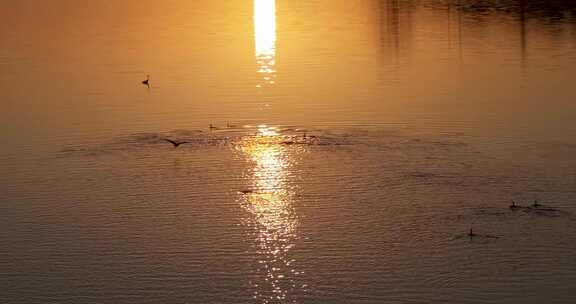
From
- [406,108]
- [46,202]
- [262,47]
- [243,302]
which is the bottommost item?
[243,302]

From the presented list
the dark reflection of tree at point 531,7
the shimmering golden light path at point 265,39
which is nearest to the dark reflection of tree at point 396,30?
the dark reflection of tree at point 531,7

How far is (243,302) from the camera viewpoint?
1055 centimetres

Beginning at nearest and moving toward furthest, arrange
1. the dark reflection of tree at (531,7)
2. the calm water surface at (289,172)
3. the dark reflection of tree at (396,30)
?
1. the calm water surface at (289,172)
2. the dark reflection of tree at (396,30)
3. the dark reflection of tree at (531,7)

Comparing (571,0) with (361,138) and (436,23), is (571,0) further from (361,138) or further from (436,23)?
(361,138)

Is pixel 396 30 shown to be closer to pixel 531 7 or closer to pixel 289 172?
pixel 531 7

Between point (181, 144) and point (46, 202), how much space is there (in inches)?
121

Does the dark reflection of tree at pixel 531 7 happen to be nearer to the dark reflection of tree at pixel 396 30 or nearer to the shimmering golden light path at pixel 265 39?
the dark reflection of tree at pixel 396 30

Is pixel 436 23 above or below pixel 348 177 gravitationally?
above

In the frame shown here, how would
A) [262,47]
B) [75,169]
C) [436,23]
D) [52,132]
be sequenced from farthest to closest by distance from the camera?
1. [436,23]
2. [262,47]
3. [52,132]
4. [75,169]

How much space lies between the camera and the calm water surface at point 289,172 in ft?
36.9

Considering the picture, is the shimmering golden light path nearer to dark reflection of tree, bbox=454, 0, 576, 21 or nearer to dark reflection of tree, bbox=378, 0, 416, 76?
dark reflection of tree, bbox=378, 0, 416, 76

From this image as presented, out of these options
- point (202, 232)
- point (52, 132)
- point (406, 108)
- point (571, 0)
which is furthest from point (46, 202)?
point (571, 0)

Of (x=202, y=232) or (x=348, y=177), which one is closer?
(x=202, y=232)

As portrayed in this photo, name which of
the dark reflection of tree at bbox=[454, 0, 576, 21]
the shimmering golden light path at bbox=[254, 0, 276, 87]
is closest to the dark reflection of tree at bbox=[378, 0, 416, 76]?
the dark reflection of tree at bbox=[454, 0, 576, 21]
